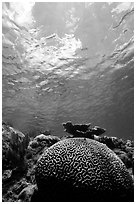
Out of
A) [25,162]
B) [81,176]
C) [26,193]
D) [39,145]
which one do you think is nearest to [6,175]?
[25,162]

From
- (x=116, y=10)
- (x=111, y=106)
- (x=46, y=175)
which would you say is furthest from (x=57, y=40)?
(x=111, y=106)

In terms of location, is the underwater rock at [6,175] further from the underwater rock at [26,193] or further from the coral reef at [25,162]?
the underwater rock at [26,193]

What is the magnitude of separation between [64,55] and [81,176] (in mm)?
12798

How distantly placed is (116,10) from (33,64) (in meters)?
7.53

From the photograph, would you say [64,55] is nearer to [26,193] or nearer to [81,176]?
[26,193]

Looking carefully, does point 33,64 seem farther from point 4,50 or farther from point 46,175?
point 46,175

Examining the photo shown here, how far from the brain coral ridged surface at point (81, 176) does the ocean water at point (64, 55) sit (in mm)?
7867

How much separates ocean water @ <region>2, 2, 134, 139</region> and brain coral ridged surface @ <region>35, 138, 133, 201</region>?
7867 mm

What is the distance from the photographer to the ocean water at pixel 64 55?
12.1m

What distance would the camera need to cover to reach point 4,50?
13570 millimetres

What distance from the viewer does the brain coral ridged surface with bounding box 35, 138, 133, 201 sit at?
9.37 feet

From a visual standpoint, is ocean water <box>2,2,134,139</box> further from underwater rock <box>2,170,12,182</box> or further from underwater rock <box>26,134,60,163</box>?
underwater rock <box>2,170,12,182</box>

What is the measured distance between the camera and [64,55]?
48.5 feet

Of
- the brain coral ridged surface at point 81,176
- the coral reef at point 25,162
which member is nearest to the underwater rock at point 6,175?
the coral reef at point 25,162
